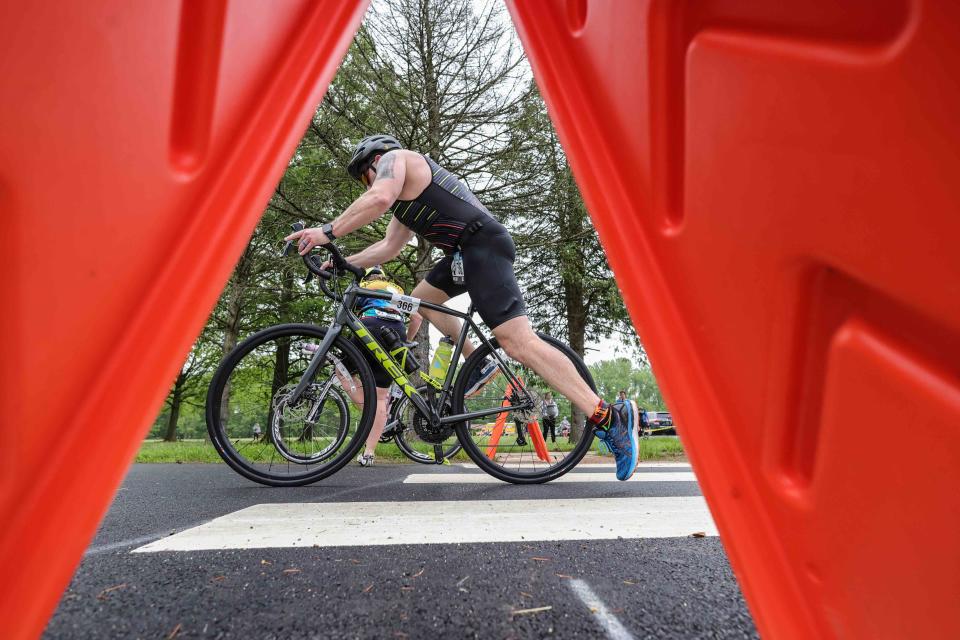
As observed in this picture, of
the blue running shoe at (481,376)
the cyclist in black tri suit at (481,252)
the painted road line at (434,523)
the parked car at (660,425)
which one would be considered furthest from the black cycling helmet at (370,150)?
the parked car at (660,425)

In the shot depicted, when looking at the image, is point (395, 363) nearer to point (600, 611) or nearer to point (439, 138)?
point (600, 611)

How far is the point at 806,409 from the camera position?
0.53 metres

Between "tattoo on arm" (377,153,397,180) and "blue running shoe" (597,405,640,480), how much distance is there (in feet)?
5.62

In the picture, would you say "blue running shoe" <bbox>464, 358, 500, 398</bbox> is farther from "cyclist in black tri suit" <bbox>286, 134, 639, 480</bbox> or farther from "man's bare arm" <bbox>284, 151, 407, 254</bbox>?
"man's bare arm" <bbox>284, 151, 407, 254</bbox>

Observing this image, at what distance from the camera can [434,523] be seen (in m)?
1.57

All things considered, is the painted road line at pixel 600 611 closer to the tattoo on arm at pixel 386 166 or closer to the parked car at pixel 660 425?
the tattoo on arm at pixel 386 166

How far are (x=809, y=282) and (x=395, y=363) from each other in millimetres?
2602

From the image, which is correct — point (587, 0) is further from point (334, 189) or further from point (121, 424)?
point (334, 189)

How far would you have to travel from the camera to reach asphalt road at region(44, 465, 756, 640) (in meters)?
0.79

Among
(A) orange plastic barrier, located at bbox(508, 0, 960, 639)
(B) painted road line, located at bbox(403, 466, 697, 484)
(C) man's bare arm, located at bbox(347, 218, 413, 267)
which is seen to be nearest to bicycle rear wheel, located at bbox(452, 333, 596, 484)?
(B) painted road line, located at bbox(403, 466, 697, 484)

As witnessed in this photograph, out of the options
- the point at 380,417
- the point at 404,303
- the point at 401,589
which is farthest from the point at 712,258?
the point at 380,417

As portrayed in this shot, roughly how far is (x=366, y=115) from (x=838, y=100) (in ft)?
25.8

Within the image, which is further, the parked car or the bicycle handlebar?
the parked car

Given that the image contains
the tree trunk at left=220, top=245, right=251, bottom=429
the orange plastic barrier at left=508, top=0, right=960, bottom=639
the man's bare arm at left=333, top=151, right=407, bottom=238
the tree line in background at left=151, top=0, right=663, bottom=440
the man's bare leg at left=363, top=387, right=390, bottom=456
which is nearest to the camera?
the orange plastic barrier at left=508, top=0, right=960, bottom=639
